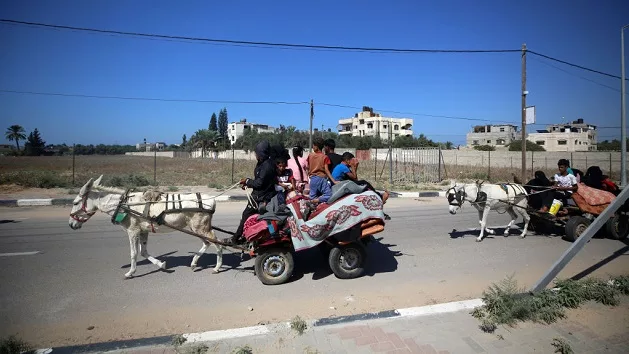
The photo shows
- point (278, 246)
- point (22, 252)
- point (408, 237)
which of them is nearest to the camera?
point (278, 246)

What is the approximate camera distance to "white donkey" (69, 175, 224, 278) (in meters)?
5.57

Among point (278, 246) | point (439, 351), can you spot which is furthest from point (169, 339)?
point (439, 351)

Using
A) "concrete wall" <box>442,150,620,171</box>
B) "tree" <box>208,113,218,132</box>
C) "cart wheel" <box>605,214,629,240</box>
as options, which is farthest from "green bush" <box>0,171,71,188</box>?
"tree" <box>208,113,218,132</box>

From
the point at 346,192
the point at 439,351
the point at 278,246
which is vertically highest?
the point at 346,192

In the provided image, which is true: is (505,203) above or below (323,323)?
above

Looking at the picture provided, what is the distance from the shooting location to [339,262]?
5.45 m

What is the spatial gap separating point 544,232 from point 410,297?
5954 millimetres

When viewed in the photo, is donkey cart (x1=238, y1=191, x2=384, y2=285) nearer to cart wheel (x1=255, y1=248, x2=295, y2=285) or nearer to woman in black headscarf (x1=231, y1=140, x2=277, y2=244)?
cart wheel (x1=255, y1=248, x2=295, y2=285)

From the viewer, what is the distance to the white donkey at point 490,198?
26.2 ft

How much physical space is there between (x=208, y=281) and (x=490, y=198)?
6398mm

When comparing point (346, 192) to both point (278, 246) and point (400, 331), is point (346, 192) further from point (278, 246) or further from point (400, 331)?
point (400, 331)

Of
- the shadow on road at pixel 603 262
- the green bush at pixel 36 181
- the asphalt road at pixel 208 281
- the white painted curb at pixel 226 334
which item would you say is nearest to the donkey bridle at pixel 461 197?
the asphalt road at pixel 208 281

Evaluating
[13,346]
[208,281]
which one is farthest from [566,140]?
[13,346]

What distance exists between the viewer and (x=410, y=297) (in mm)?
4820
